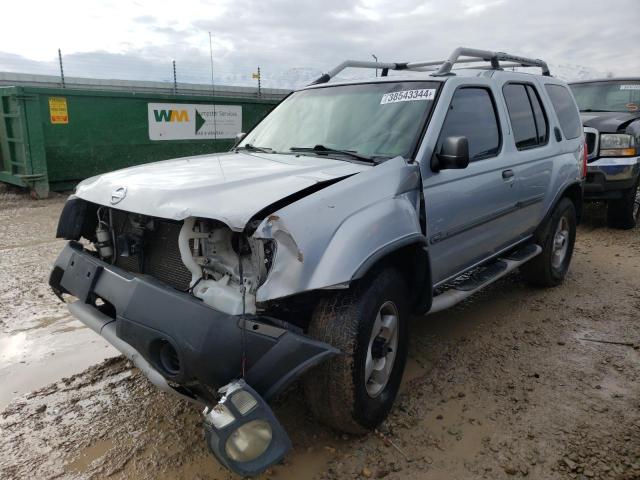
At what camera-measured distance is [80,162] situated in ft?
31.7

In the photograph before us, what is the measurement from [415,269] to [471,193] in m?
0.87

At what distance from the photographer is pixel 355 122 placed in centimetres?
349

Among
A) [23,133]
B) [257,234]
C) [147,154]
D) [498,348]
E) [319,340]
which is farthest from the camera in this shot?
[147,154]

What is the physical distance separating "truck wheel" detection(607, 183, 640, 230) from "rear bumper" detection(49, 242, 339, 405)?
669 centimetres

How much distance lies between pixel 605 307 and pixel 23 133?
353 inches

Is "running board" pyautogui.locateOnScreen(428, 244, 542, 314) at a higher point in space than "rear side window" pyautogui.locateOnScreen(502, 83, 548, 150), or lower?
lower

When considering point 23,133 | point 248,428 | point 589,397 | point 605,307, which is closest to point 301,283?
point 248,428

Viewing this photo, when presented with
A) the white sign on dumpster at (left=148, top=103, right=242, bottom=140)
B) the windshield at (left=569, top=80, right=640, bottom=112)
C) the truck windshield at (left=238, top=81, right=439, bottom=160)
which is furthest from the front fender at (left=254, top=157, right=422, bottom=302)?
the white sign on dumpster at (left=148, top=103, right=242, bottom=140)

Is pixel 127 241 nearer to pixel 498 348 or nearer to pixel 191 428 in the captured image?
pixel 191 428

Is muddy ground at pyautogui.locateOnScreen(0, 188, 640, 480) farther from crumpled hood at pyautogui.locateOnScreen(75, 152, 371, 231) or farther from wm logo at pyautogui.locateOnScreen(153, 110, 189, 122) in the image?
wm logo at pyautogui.locateOnScreen(153, 110, 189, 122)

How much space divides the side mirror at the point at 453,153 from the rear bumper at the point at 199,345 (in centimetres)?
140

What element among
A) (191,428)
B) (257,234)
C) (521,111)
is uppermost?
(521,111)

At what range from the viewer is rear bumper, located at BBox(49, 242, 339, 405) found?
220 cm

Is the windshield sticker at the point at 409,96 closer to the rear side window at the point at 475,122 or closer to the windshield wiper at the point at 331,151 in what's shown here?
the rear side window at the point at 475,122
